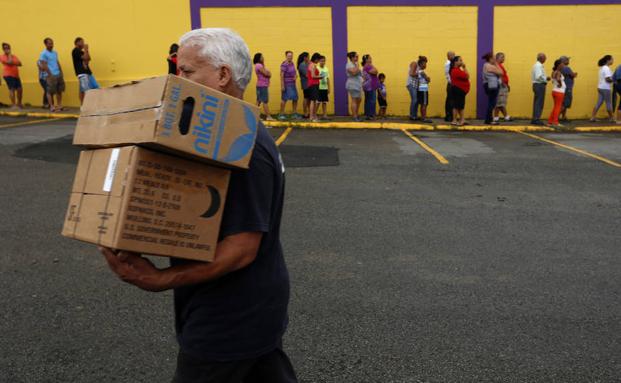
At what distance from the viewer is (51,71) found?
1551 centimetres

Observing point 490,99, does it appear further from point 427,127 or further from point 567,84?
point 567,84

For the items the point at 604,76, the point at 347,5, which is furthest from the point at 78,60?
the point at 604,76

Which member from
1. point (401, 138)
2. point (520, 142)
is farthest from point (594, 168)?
point (401, 138)

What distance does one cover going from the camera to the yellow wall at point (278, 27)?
1650cm

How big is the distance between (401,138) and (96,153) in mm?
11153

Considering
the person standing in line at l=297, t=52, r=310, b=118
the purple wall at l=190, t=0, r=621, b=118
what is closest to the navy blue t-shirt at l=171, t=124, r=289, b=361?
the person standing in line at l=297, t=52, r=310, b=118

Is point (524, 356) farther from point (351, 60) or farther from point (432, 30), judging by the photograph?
point (432, 30)

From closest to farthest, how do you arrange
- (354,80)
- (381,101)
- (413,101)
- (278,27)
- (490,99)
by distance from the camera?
1. (490,99)
2. (354,80)
3. (413,101)
4. (381,101)
5. (278,27)

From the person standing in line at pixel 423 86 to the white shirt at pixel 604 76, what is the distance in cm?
472

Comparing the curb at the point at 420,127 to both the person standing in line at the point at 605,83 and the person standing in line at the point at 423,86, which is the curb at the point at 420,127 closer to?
the person standing in line at the point at 423,86

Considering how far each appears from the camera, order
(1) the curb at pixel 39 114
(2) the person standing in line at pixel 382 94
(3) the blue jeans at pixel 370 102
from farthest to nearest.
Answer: (2) the person standing in line at pixel 382 94 → (3) the blue jeans at pixel 370 102 → (1) the curb at pixel 39 114

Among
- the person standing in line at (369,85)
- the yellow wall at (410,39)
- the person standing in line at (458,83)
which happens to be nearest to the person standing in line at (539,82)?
the yellow wall at (410,39)

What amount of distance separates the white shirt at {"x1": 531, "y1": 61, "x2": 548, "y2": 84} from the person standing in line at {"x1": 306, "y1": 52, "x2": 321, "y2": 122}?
592 centimetres

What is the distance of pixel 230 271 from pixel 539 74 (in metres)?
15.3
